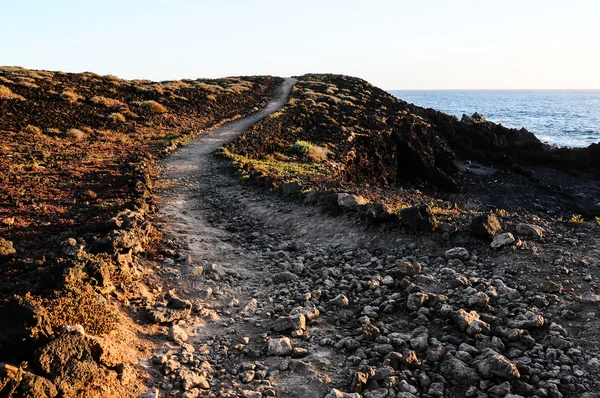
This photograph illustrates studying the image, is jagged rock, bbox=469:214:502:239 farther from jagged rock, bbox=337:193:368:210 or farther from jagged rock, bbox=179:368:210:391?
jagged rock, bbox=179:368:210:391

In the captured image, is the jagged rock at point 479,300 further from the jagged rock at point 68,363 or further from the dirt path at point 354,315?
the jagged rock at point 68,363

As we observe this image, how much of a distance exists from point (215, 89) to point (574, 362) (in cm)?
5329

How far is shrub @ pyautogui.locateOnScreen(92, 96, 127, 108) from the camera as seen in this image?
1506 inches

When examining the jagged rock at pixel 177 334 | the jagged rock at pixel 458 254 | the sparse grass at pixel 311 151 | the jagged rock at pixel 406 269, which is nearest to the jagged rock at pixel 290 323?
the jagged rock at pixel 177 334

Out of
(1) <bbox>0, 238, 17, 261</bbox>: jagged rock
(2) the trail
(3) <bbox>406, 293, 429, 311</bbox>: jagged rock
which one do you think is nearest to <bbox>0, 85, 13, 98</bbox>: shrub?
(2) the trail

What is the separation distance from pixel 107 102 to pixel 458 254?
37.8 meters

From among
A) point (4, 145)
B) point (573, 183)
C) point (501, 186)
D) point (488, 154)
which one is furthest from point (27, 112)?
point (573, 183)

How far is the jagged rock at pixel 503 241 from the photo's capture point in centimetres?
988

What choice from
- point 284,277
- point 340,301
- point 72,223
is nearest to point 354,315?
point 340,301

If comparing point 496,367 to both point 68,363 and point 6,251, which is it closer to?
point 68,363

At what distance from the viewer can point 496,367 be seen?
5945 millimetres

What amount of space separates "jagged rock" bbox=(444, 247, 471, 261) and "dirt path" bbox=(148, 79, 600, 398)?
0.03m

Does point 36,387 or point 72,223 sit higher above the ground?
point 72,223

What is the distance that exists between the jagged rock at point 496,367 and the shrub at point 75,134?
28.9 metres
